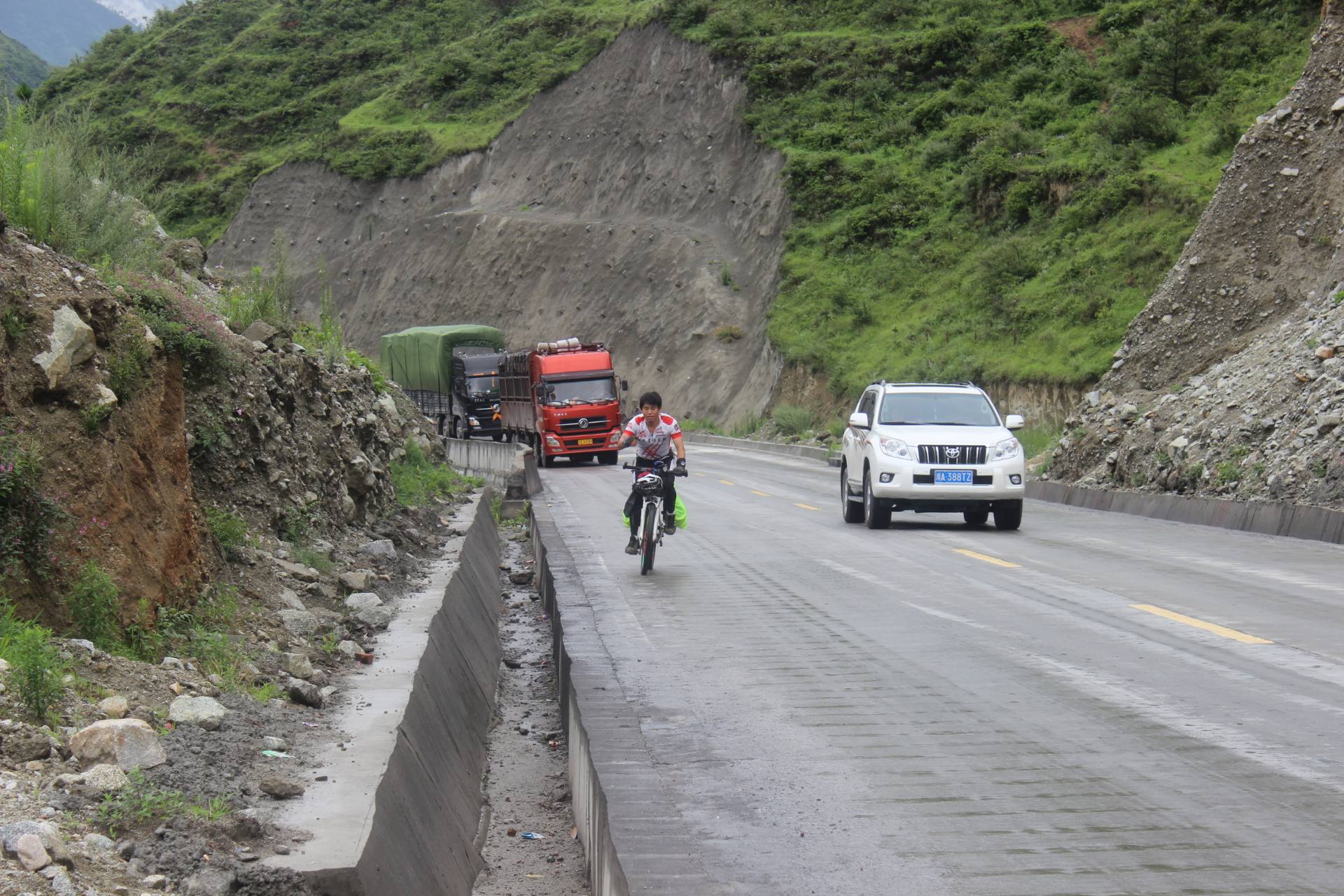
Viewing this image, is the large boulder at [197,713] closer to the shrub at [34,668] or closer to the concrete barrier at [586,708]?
the shrub at [34,668]

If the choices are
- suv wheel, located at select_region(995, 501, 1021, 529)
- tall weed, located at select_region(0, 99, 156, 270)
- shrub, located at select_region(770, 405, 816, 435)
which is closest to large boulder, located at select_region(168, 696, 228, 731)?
tall weed, located at select_region(0, 99, 156, 270)

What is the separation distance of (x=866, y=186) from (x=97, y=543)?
188ft

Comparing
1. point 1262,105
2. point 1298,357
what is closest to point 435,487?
point 1298,357

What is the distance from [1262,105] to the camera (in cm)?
4584

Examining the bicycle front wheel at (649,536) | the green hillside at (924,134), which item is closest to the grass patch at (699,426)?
the green hillside at (924,134)

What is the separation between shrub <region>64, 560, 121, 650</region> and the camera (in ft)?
23.3

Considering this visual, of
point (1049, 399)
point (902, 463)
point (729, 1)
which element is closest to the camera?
point (902, 463)

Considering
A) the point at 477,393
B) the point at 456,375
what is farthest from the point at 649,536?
the point at 456,375

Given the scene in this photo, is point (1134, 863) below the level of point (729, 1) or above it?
below

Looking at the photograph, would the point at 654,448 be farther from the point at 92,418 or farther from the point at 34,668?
the point at 34,668

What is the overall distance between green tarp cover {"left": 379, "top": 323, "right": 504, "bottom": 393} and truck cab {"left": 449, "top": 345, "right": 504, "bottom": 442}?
701 mm

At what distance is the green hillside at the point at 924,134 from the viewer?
1757 inches

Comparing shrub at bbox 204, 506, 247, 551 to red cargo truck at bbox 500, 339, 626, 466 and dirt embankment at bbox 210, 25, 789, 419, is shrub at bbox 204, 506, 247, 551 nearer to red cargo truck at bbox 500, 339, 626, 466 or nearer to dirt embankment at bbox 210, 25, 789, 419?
red cargo truck at bbox 500, 339, 626, 466

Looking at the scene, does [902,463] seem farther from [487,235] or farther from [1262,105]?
[487,235]
